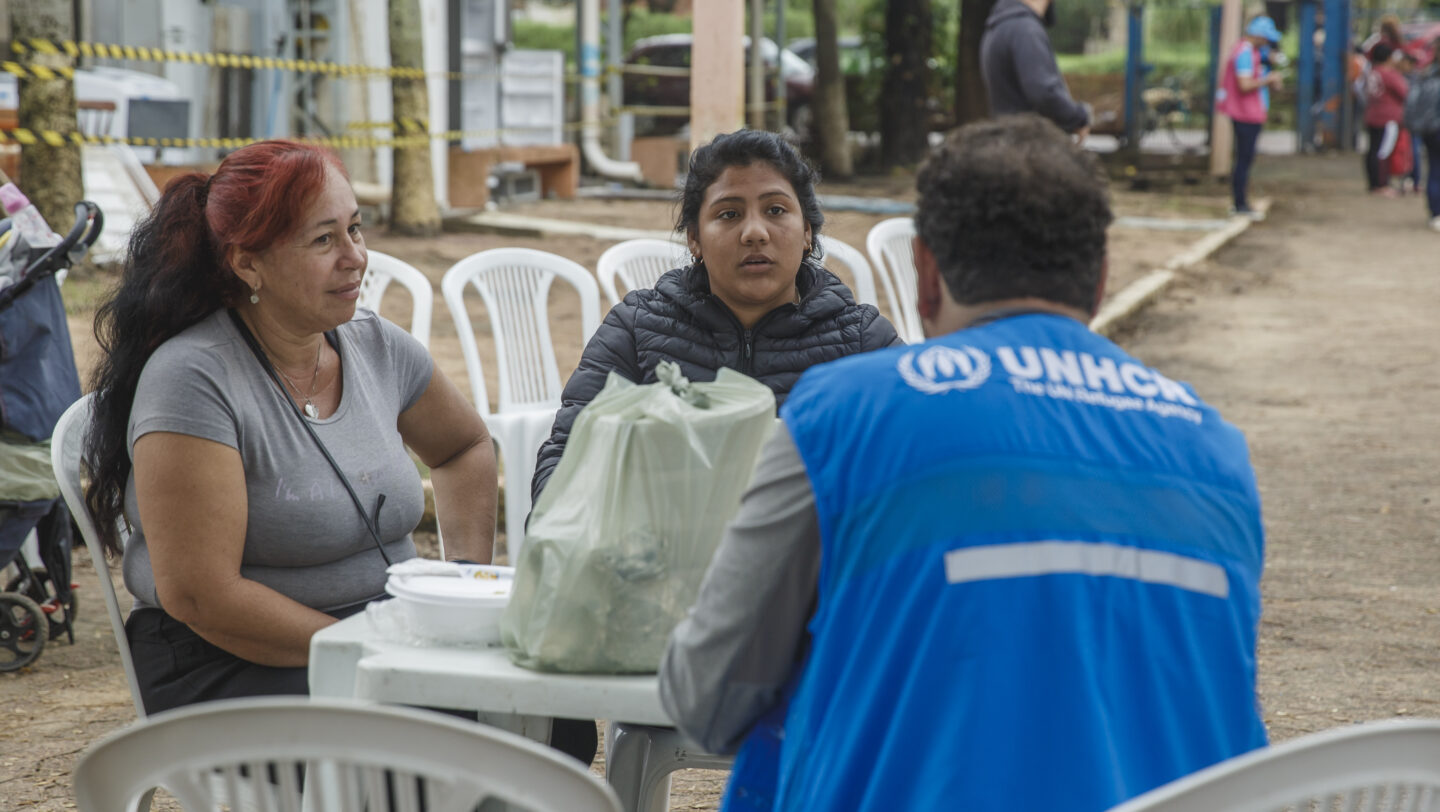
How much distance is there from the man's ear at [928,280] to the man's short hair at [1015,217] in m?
0.02

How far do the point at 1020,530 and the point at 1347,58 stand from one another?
84.9 ft

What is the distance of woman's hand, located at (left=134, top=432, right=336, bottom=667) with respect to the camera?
2.34m

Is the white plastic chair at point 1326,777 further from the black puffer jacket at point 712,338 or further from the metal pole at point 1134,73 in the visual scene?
the metal pole at point 1134,73

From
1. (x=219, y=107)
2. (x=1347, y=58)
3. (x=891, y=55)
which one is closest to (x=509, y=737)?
(x=219, y=107)

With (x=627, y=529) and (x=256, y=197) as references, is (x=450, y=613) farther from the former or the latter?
(x=256, y=197)

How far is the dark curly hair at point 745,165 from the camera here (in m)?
3.22

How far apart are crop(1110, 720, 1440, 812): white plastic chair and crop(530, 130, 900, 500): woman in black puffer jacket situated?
1727 mm

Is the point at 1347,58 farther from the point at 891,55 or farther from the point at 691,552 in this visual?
the point at 691,552

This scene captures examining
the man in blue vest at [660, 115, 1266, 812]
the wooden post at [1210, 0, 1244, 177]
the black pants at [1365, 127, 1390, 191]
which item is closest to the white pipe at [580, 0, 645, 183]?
the wooden post at [1210, 0, 1244, 177]

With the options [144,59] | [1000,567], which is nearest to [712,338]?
[1000,567]

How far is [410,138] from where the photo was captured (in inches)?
458

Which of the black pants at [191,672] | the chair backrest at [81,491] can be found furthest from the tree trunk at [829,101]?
the black pants at [191,672]

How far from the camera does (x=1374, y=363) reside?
8.99 m

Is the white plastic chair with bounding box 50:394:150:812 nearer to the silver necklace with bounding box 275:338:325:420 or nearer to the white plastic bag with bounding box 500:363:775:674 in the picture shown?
the silver necklace with bounding box 275:338:325:420
